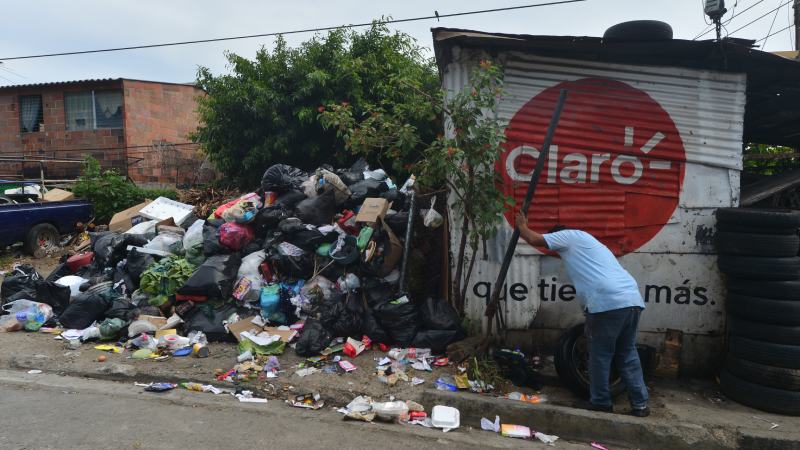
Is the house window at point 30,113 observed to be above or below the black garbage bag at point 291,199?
above

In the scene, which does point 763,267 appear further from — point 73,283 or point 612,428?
point 73,283

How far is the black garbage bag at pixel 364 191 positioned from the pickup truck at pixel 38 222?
24.1 feet

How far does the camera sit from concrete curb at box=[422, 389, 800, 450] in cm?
349

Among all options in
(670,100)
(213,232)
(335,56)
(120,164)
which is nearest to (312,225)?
(213,232)

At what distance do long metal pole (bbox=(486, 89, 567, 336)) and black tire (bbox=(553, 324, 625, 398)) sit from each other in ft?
2.24

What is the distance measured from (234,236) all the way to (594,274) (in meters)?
4.29

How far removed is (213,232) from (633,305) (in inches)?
197

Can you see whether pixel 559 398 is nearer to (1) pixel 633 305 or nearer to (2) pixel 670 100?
(1) pixel 633 305

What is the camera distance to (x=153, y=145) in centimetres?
1661

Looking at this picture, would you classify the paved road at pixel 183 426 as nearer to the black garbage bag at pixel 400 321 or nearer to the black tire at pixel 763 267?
the black garbage bag at pixel 400 321

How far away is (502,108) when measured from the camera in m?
4.79

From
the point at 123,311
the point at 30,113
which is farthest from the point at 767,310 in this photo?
the point at 30,113

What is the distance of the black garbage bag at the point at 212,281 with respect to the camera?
564cm

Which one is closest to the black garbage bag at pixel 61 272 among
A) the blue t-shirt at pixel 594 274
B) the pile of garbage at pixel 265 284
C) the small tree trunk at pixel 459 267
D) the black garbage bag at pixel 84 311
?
the pile of garbage at pixel 265 284
